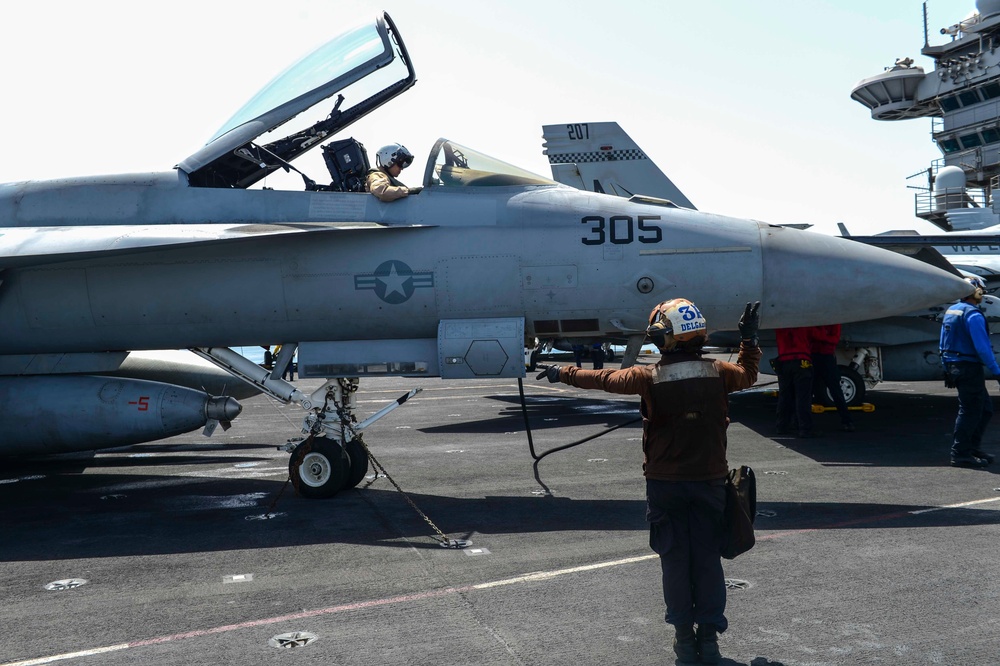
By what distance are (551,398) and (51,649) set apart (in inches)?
590

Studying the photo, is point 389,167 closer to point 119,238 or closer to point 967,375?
point 119,238

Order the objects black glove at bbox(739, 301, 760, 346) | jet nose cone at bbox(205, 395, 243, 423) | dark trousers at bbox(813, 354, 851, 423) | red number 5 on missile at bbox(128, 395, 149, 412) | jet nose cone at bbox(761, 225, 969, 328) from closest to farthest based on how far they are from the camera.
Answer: black glove at bbox(739, 301, 760, 346) → jet nose cone at bbox(761, 225, 969, 328) → red number 5 on missile at bbox(128, 395, 149, 412) → jet nose cone at bbox(205, 395, 243, 423) → dark trousers at bbox(813, 354, 851, 423)

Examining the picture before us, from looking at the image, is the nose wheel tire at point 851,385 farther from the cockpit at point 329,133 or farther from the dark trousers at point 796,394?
the cockpit at point 329,133

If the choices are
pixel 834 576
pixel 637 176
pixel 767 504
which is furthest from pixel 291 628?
pixel 637 176

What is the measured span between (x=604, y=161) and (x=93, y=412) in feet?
48.7

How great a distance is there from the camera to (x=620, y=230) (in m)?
7.27

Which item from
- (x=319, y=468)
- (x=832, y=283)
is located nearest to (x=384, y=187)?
(x=319, y=468)

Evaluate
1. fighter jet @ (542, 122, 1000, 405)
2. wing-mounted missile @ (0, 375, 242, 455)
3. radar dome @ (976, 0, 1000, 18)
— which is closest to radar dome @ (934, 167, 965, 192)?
radar dome @ (976, 0, 1000, 18)

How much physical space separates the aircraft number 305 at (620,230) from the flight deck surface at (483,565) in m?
2.39

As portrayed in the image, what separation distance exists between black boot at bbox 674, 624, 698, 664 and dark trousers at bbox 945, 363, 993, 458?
591 centimetres

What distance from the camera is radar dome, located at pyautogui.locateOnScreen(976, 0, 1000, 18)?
32.1 metres

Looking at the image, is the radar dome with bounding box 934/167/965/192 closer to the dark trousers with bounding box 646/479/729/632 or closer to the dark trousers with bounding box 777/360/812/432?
the dark trousers with bounding box 777/360/812/432

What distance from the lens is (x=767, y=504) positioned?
276 inches

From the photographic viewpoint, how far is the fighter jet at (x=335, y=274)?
282 inches
